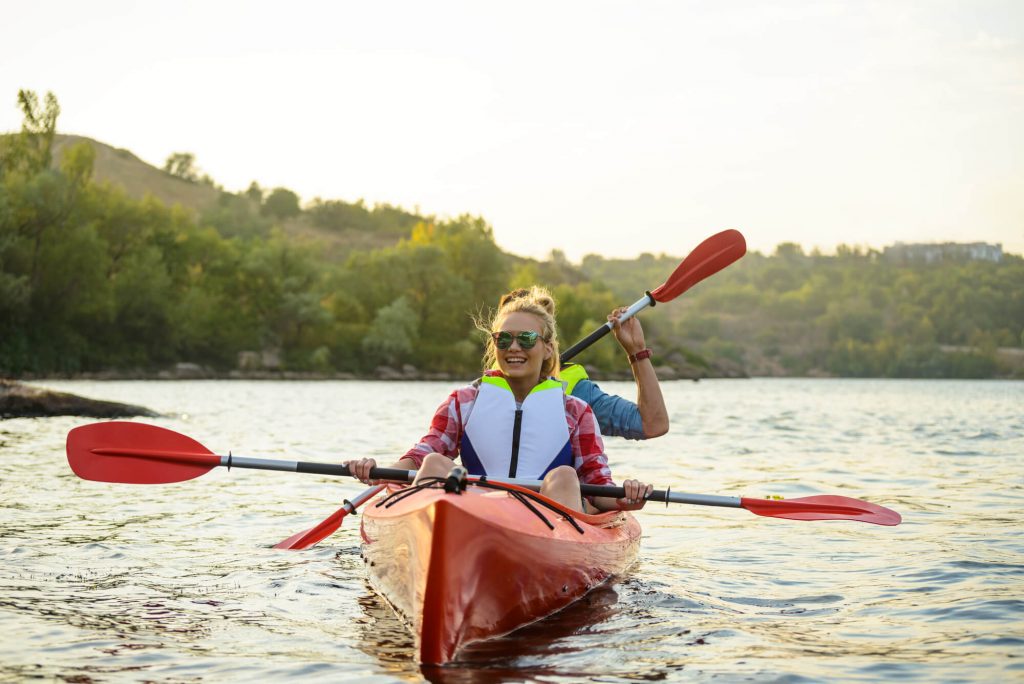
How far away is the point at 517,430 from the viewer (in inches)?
188

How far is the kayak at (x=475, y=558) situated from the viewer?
3.71m

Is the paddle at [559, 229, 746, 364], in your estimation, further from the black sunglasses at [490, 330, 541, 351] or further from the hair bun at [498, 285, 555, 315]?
the black sunglasses at [490, 330, 541, 351]

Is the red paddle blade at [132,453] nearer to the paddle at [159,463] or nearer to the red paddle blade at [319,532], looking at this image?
the paddle at [159,463]

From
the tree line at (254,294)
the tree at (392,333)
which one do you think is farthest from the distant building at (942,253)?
the tree at (392,333)

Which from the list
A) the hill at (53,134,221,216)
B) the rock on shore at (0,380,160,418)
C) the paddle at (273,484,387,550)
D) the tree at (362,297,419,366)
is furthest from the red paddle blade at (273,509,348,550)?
the hill at (53,134,221,216)

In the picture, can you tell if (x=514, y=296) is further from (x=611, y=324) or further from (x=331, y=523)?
(x=331, y=523)

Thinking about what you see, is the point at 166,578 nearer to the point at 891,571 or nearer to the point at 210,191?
the point at 891,571

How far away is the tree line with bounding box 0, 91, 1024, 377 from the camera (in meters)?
38.8

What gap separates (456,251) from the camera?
59.8 m

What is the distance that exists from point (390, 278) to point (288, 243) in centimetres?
574

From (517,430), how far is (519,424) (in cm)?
3

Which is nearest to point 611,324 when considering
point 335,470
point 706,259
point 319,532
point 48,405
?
point 706,259

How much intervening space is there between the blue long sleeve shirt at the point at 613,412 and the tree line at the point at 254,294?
5678 millimetres

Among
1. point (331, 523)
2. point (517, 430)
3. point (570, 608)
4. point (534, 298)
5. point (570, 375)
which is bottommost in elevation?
point (570, 608)
